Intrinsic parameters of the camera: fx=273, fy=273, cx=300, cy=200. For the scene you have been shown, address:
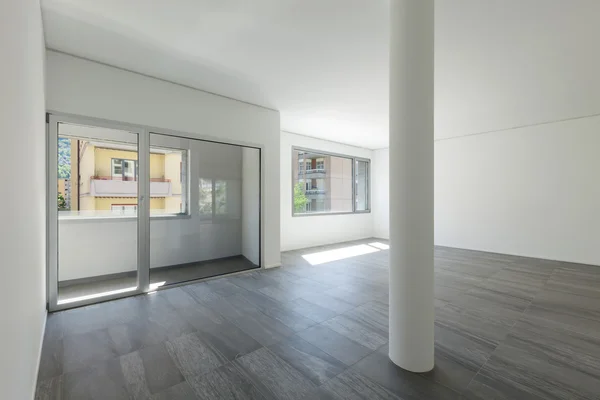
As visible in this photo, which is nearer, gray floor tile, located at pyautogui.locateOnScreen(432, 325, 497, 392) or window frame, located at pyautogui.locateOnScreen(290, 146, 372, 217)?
gray floor tile, located at pyautogui.locateOnScreen(432, 325, 497, 392)

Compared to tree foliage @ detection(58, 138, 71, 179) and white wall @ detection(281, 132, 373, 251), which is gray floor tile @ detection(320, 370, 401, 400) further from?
white wall @ detection(281, 132, 373, 251)

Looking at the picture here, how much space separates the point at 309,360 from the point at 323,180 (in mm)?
5463

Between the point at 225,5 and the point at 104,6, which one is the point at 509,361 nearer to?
the point at 225,5

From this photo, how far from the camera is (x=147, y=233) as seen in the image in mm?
3492

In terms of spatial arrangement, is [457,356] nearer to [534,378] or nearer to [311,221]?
[534,378]

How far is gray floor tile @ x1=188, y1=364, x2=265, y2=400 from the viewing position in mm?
1683

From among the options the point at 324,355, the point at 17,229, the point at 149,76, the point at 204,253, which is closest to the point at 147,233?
the point at 204,253

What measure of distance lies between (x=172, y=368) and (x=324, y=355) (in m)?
1.11

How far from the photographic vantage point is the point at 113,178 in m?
3.42

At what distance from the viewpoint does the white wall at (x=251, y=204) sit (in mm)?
4609

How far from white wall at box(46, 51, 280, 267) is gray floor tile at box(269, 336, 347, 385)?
8.09ft

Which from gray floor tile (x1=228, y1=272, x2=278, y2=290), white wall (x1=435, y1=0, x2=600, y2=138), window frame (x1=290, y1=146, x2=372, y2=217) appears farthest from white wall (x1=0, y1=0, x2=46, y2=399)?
window frame (x1=290, y1=146, x2=372, y2=217)

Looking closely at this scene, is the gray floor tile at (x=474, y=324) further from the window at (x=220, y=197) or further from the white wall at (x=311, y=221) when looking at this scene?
the white wall at (x=311, y=221)

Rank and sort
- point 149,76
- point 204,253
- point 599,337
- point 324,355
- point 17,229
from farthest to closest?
point 204,253
point 149,76
point 599,337
point 324,355
point 17,229
